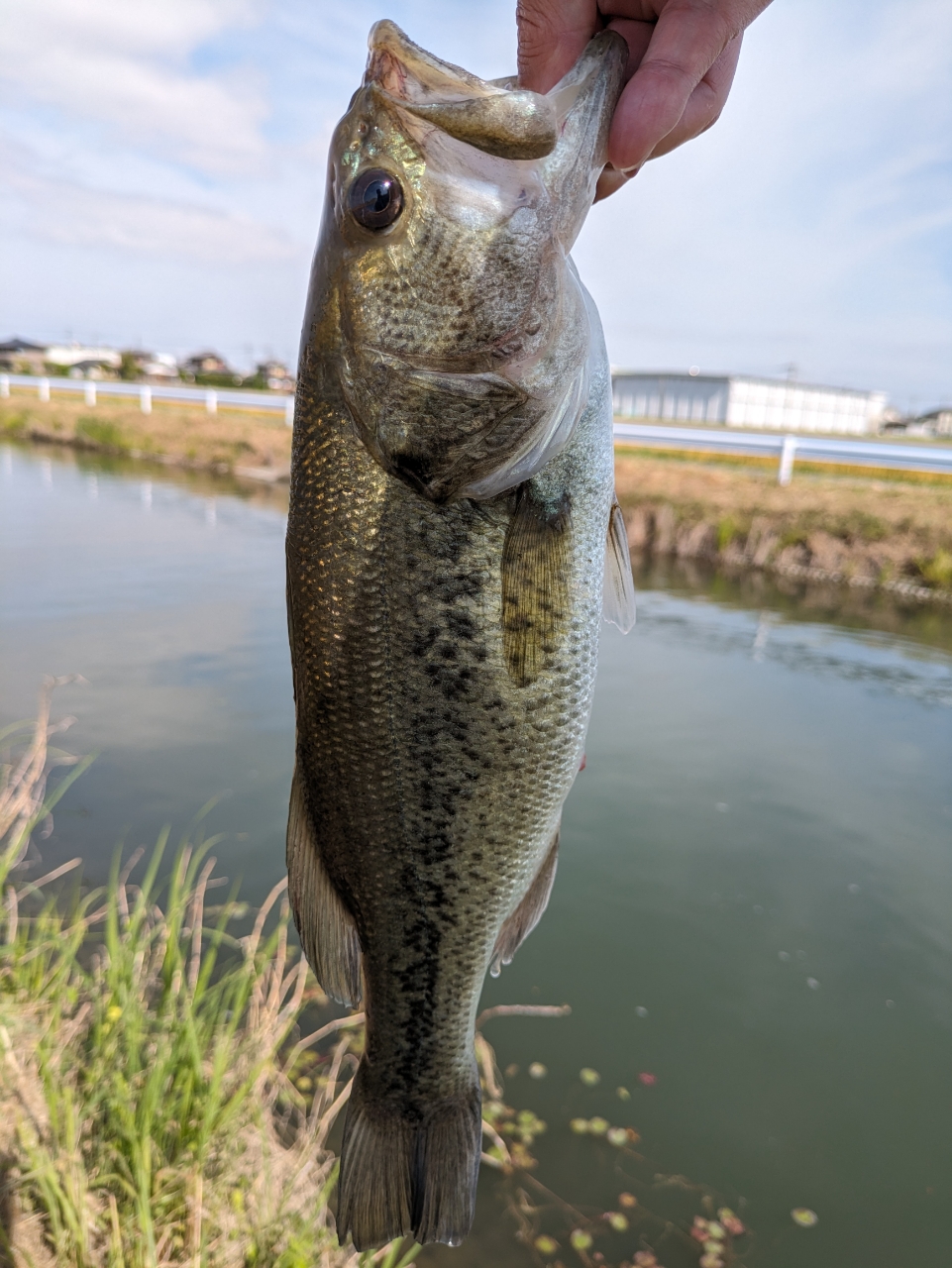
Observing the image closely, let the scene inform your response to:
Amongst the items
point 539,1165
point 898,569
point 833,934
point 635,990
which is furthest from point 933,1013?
point 898,569

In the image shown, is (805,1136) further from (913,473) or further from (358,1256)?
(913,473)

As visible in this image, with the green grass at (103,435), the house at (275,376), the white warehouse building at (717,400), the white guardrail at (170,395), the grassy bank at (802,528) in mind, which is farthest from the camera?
the house at (275,376)

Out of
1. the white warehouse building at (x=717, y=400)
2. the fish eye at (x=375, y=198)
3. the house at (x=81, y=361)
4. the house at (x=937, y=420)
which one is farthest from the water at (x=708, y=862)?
the house at (x=937, y=420)

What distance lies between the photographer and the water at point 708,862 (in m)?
4.48

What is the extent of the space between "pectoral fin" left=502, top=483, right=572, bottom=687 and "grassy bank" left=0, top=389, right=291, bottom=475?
79.8 feet

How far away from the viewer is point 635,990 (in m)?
5.58

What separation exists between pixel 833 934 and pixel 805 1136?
6.01 feet

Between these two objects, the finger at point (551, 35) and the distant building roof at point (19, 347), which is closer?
the finger at point (551, 35)

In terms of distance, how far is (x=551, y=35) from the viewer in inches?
70.4

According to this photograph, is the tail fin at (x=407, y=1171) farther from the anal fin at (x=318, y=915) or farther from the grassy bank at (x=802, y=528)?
the grassy bank at (x=802, y=528)

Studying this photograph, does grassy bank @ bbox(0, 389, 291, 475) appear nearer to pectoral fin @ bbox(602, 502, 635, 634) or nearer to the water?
the water

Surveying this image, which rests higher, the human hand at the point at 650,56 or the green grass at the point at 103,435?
the human hand at the point at 650,56

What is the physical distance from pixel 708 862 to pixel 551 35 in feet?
20.7

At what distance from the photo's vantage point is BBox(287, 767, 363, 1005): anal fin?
5.17ft
